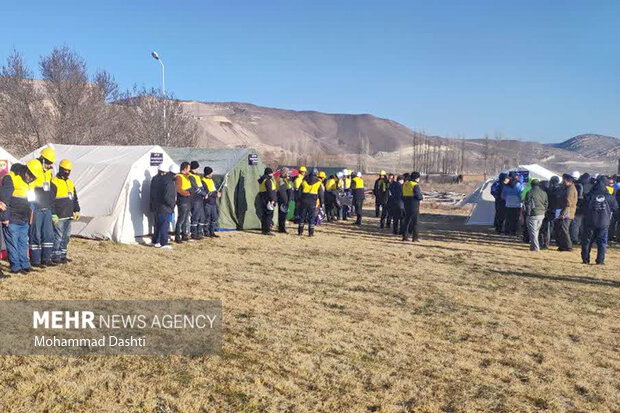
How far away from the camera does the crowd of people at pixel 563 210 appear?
449 inches

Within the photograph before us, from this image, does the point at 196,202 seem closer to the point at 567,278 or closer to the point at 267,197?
the point at 267,197

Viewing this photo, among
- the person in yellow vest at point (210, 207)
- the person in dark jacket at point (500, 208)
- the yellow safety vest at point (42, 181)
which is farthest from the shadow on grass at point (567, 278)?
the yellow safety vest at point (42, 181)

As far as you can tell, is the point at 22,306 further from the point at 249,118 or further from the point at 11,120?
the point at 249,118

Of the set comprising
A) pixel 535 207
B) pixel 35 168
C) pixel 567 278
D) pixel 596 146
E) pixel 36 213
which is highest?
pixel 596 146

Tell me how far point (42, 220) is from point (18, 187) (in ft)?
2.64

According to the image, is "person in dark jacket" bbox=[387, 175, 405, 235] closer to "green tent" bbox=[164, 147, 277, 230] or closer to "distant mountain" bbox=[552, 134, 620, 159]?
"green tent" bbox=[164, 147, 277, 230]

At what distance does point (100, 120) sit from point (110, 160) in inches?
779

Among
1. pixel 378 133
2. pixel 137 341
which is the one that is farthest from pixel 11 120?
pixel 378 133

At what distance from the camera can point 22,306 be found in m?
6.71

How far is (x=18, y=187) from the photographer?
27.3 feet

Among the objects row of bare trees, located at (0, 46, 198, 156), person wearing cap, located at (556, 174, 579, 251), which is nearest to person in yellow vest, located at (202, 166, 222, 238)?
person wearing cap, located at (556, 174, 579, 251)

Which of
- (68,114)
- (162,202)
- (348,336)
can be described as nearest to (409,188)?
(162,202)

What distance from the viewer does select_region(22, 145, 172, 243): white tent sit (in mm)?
12219

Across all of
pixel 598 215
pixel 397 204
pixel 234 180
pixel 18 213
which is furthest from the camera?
pixel 397 204
